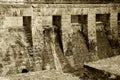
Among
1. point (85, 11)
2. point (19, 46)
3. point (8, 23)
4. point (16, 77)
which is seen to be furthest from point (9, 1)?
point (16, 77)

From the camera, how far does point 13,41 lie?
29.6 ft

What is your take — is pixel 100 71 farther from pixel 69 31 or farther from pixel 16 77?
pixel 69 31

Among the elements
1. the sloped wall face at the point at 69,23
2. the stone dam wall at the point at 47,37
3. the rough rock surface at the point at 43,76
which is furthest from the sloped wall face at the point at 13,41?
the rough rock surface at the point at 43,76

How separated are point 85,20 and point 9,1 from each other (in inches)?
156

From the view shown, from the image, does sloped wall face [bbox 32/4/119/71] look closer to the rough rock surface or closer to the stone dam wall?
the stone dam wall

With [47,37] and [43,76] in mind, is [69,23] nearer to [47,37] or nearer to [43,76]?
[47,37]

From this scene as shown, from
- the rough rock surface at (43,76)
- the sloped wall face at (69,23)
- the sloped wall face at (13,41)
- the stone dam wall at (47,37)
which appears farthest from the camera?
the sloped wall face at (69,23)

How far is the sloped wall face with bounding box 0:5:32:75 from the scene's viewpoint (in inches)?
343

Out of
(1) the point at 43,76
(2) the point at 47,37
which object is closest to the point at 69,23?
(2) the point at 47,37

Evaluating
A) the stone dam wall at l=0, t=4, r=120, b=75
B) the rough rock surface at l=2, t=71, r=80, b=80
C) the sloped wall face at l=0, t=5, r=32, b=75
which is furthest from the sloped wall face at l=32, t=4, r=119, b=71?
the rough rock surface at l=2, t=71, r=80, b=80

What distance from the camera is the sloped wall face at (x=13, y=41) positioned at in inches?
343

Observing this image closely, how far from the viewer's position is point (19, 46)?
30.0ft

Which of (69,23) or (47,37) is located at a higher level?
(69,23)

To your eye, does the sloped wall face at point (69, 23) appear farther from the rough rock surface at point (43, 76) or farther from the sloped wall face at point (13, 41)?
the rough rock surface at point (43, 76)
